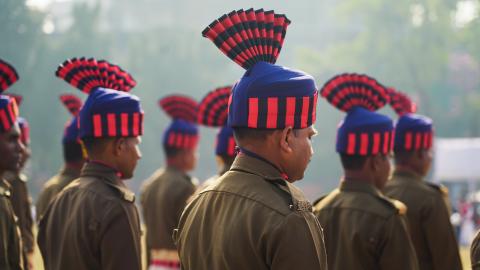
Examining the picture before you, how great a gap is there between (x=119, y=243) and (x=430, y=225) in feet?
8.35

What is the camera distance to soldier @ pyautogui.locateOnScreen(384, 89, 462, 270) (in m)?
5.90

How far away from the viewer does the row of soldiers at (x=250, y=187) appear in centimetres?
319

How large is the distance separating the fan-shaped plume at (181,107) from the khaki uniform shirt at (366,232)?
4.91 metres

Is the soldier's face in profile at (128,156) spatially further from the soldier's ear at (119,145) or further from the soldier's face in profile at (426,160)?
the soldier's face in profile at (426,160)

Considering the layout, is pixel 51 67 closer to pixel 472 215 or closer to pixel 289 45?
pixel 472 215

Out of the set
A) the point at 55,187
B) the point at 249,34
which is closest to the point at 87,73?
the point at 249,34

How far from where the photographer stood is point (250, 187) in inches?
127

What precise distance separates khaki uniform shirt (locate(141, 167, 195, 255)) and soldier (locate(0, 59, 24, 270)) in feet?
11.4

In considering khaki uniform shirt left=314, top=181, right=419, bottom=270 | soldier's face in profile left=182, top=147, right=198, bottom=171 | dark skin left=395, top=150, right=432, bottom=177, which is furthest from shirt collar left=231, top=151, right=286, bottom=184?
soldier's face in profile left=182, top=147, right=198, bottom=171

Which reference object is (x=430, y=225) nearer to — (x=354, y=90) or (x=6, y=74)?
(x=354, y=90)

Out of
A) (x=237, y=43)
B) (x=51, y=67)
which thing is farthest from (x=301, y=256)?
(x=51, y=67)

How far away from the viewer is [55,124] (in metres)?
25.8

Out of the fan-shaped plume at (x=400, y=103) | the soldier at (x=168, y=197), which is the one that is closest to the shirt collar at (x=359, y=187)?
the fan-shaped plume at (x=400, y=103)

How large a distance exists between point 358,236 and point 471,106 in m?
34.8
